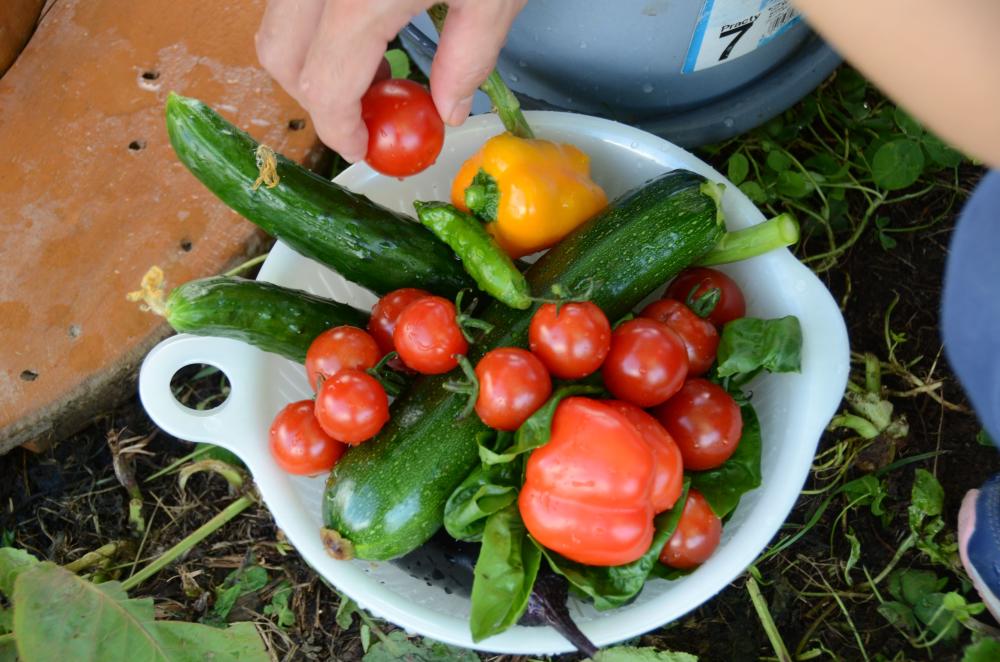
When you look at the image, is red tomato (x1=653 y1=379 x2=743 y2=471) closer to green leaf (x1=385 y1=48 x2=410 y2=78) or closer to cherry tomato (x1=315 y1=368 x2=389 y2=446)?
cherry tomato (x1=315 y1=368 x2=389 y2=446)

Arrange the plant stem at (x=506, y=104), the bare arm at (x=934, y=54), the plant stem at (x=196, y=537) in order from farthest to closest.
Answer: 1. the plant stem at (x=196, y=537)
2. the plant stem at (x=506, y=104)
3. the bare arm at (x=934, y=54)

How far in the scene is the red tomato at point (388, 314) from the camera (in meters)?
1.30

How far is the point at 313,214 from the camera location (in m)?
1.28

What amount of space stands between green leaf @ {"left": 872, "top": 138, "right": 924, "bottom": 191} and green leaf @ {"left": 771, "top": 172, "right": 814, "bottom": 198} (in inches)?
5.3

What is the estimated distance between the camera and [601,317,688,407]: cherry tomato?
46.1 inches

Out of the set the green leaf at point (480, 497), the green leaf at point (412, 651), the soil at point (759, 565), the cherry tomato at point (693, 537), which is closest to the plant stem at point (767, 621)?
the soil at point (759, 565)

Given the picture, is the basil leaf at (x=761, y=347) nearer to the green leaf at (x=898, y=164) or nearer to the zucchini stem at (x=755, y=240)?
the zucchini stem at (x=755, y=240)

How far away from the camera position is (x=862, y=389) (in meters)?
1.66

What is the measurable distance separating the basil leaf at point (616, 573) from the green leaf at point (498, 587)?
0.04m

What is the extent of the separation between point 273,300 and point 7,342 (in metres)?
0.66

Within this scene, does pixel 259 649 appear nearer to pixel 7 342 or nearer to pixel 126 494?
pixel 126 494

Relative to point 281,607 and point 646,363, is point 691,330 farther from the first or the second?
point 281,607

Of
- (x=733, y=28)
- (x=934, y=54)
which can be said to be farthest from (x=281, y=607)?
(x=934, y=54)

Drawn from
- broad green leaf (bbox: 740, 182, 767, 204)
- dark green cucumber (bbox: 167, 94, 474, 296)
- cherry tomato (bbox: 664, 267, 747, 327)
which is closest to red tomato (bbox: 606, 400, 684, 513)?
cherry tomato (bbox: 664, 267, 747, 327)
